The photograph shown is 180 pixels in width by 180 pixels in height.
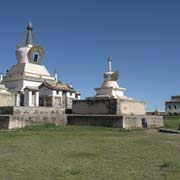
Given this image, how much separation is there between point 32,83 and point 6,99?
14.7 ft

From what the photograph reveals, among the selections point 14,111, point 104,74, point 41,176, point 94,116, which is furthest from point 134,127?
point 41,176

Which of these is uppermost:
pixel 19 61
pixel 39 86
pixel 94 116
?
pixel 19 61

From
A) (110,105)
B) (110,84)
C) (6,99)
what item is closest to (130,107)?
(110,105)

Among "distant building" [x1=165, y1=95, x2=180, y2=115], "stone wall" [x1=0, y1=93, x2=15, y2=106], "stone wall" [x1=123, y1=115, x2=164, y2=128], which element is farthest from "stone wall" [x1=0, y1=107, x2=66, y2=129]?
"distant building" [x1=165, y1=95, x2=180, y2=115]

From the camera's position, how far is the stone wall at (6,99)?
24.7 m

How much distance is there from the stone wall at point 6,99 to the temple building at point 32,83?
0.69 feet

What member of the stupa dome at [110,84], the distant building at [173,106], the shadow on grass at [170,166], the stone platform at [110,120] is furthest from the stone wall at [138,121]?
the distant building at [173,106]

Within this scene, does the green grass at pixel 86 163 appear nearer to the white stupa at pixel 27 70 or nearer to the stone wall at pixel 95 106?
the stone wall at pixel 95 106

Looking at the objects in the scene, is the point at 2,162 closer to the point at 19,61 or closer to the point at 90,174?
the point at 90,174

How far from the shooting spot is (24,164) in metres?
7.21

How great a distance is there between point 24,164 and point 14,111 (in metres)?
12.8

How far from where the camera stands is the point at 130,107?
905 inches

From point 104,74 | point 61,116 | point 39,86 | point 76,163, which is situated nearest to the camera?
point 76,163

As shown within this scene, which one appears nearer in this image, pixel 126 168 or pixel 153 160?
pixel 126 168
